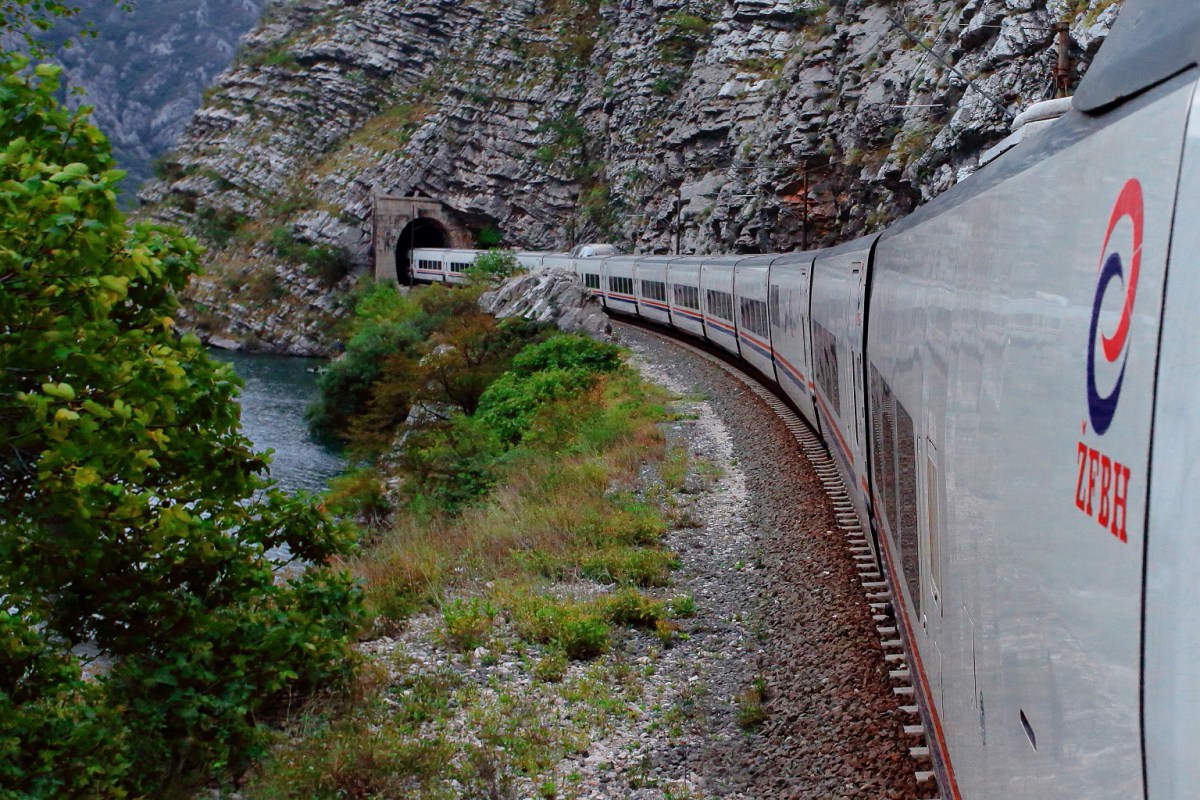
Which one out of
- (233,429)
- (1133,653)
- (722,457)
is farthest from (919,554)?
(722,457)

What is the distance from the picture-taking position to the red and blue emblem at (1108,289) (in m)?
1.79

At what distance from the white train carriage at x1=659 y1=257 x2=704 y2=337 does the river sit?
11.7m

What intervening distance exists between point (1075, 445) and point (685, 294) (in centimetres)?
2759

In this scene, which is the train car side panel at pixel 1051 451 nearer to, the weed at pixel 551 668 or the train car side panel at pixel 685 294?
the weed at pixel 551 668

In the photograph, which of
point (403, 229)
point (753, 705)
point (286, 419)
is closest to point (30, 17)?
point (753, 705)

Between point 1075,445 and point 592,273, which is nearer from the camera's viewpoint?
point 1075,445

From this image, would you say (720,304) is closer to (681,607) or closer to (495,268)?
(681,607)

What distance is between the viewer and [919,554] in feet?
16.8

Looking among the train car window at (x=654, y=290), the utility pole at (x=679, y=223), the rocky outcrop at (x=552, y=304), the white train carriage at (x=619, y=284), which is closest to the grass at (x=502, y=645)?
the rocky outcrop at (x=552, y=304)

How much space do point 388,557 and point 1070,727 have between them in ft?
33.8

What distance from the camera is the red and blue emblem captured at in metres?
1.79

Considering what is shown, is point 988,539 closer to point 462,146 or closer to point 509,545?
point 509,545

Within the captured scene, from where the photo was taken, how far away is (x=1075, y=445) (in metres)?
2.07

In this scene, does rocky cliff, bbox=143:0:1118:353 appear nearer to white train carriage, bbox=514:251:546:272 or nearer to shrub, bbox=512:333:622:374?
white train carriage, bbox=514:251:546:272
